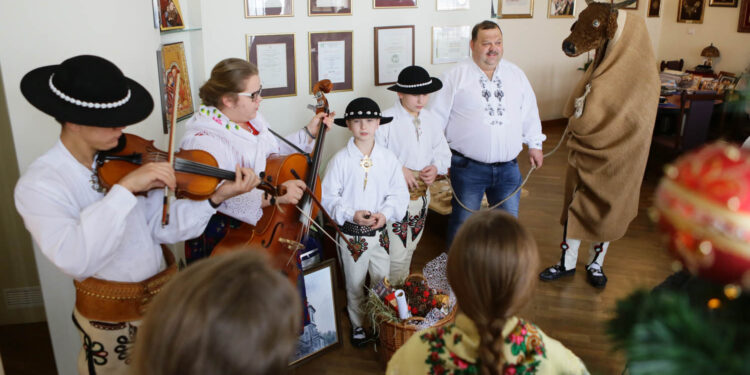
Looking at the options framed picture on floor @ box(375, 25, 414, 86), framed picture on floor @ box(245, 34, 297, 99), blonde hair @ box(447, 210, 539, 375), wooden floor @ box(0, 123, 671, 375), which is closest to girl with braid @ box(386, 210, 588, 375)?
blonde hair @ box(447, 210, 539, 375)

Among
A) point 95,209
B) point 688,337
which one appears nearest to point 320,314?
point 95,209

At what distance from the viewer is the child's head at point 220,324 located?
849mm

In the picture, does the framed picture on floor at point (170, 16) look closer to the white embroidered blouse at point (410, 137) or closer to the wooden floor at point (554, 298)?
the white embroidered blouse at point (410, 137)

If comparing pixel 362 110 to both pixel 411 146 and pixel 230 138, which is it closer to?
pixel 411 146

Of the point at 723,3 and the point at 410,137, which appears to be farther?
the point at 723,3

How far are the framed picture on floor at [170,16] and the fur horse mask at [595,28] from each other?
8.03 ft

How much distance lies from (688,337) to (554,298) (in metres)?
3.39

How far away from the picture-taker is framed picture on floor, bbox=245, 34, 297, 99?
3654 millimetres

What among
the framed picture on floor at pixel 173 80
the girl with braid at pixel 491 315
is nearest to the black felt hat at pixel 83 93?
the girl with braid at pixel 491 315

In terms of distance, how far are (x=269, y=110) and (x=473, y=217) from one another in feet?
8.72

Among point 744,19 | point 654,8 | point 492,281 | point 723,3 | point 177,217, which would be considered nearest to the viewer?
point 492,281

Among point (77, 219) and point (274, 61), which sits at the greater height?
point (274, 61)

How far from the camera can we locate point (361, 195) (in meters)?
3.10

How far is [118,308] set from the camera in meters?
1.86
